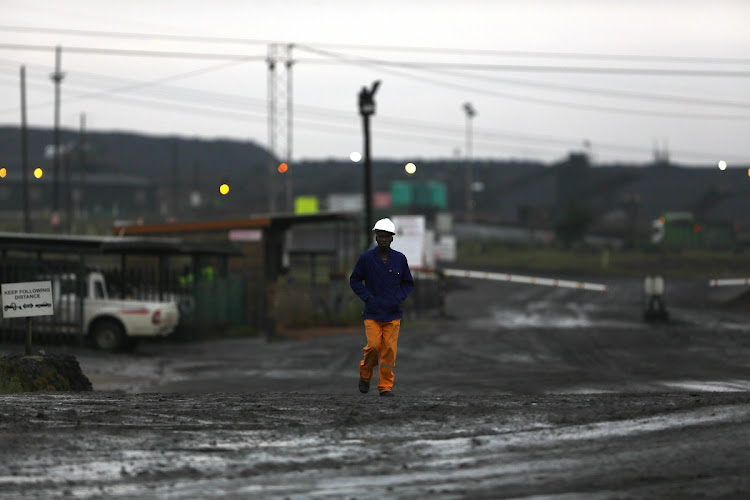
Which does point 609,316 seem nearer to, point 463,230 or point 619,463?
point 619,463

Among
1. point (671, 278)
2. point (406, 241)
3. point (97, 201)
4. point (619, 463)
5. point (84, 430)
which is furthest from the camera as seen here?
point (97, 201)

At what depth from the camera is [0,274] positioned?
25547 mm

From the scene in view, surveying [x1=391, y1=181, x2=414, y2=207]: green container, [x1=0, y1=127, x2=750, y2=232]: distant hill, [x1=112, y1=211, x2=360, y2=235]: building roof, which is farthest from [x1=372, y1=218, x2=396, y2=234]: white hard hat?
[x1=391, y1=181, x2=414, y2=207]: green container

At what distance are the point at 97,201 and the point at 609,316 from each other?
9668 cm

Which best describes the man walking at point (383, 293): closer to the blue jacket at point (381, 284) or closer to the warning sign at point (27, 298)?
the blue jacket at point (381, 284)

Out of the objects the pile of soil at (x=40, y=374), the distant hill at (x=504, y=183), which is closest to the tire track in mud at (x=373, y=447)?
the pile of soil at (x=40, y=374)

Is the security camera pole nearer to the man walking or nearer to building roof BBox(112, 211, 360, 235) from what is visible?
building roof BBox(112, 211, 360, 235)

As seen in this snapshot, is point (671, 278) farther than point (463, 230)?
No

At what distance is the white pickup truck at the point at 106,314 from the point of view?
953 inches

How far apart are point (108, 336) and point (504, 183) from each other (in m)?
113

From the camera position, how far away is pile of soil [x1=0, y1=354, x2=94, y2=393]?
1422 cm

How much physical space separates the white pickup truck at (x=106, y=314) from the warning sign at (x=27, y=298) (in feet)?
29.1

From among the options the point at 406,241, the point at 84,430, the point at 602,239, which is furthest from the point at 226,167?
the point at 84,430

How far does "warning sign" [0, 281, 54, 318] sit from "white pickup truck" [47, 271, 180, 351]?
29.1 ft
